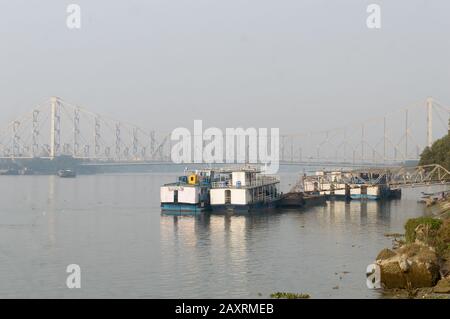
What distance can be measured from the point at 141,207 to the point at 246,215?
35.2 ft

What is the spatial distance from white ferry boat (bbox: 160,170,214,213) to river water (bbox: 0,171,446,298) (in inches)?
51.2

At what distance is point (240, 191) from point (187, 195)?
3.38 metres

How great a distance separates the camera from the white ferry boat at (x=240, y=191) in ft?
146

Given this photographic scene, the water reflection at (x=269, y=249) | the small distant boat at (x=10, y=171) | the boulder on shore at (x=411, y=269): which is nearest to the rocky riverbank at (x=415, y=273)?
the boulder on shore at (x=411, y=269)

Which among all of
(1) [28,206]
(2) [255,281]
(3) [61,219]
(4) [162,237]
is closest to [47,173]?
(1) [28,206]

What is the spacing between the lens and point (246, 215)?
43.5 metres

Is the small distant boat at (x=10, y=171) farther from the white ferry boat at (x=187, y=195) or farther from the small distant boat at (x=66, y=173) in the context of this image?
the white ferry boat at (x=187, y=195)

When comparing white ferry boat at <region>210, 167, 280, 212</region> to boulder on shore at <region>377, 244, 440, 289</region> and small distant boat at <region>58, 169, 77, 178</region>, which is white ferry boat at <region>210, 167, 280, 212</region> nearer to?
boulder on shore at <region>377, 244, 440, 289</region>

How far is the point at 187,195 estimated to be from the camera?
145 ft

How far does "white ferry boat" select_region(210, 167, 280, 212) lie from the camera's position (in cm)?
4459

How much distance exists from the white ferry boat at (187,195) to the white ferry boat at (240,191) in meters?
0.67

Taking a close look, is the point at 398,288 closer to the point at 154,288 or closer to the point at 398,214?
the point at 154,288
